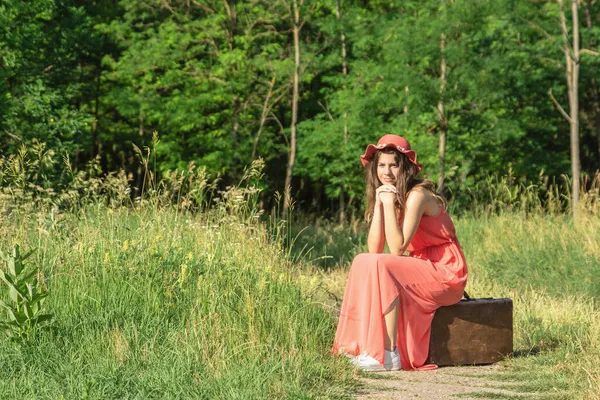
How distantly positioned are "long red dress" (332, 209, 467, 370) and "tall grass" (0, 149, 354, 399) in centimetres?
25

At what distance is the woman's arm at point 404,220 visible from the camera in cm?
601

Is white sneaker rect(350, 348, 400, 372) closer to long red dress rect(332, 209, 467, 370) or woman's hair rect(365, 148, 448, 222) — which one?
long red dress rect(332, 209, 467, 370)

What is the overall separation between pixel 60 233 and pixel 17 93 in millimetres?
13572

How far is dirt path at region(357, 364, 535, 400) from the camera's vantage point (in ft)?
17.2

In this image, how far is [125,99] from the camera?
23.7 meters

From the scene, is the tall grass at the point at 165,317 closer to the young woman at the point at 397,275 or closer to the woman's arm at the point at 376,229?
the young woman at the point at 397,275

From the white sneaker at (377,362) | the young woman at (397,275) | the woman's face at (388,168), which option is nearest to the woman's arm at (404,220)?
the young woman at (397,275)

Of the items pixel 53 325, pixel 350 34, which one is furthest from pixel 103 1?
pixel 53 325

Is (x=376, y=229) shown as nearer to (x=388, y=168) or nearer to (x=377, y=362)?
(x=388, y=168)

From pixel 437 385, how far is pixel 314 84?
22965mm

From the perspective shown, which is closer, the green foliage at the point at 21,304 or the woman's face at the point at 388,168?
the green foliage at the point at 21,304

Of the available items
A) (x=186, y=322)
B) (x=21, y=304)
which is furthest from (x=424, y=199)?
(x=21, y=304)

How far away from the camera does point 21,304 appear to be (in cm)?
563

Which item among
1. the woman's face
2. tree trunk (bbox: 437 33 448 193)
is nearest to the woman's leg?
the woman's face
